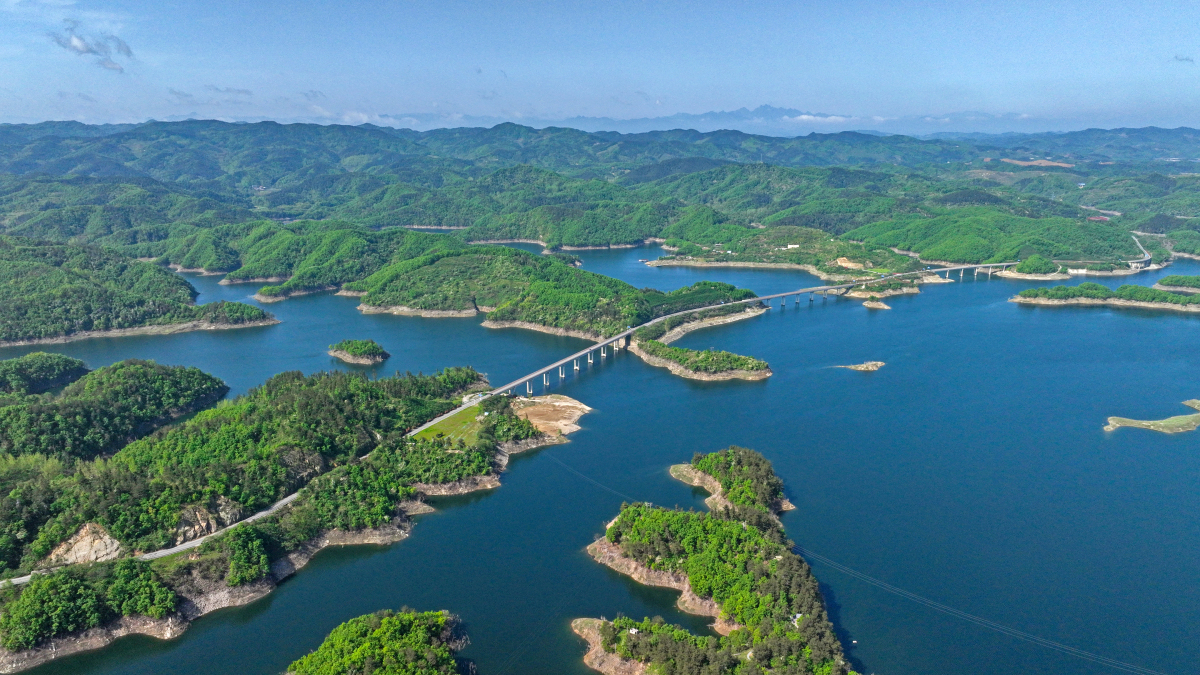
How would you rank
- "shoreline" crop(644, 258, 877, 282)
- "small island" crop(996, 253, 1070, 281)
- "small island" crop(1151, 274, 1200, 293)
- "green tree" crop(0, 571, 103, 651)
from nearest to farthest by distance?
"green tree" crop(0, 571, 103, 651), "small island" crop(1151, 274, 1200, 293), "small island" crop(996, 253, 1070, 281), "shoreline" crop(644, 258, 877, 282)

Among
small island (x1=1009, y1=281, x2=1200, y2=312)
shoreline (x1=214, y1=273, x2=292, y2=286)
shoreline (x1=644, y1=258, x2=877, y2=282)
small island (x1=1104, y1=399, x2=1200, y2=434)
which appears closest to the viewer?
small island (x1=1104, y1=399, x2=1200, y2=434)

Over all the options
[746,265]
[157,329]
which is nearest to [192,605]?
[157,329]

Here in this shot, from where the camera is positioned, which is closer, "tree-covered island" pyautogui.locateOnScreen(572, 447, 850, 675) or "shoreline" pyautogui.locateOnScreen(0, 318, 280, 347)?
"tree-covered island" pyautogui.locateOnScreen(572, 447, 850, 675)

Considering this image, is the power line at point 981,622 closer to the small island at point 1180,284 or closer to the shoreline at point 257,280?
the small island at point 1180,284

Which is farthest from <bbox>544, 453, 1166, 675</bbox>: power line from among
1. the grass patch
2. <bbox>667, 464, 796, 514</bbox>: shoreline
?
the grass patch

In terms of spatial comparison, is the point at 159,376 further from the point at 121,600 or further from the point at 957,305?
the point at 957,305

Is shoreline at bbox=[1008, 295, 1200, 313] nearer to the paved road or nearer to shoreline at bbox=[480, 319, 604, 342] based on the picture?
the paved road

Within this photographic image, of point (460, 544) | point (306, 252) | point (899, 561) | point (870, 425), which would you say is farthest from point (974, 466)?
point (306, 252)
